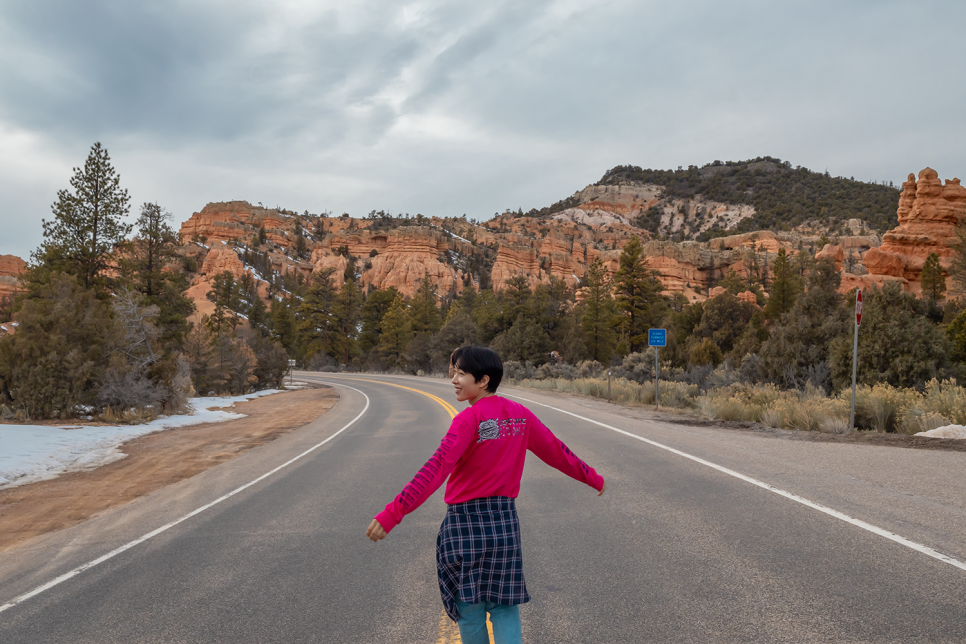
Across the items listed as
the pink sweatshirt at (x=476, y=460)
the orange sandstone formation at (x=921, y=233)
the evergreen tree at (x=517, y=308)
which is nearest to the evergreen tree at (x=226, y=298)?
the evergreen tree at (x=517, y=308)

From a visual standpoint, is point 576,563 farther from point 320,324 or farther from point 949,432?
point 320,324

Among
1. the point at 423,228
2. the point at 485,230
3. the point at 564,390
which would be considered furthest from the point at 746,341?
the point at 485,230

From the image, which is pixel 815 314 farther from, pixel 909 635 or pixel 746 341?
pixel 909 635

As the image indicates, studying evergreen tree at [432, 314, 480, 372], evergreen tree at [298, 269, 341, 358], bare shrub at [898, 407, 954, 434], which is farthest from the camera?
evergreen tree at [298, 269, 341, 358]

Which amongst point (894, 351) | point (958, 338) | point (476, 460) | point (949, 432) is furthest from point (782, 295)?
point (476, 460)

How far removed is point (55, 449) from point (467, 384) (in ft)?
41.9

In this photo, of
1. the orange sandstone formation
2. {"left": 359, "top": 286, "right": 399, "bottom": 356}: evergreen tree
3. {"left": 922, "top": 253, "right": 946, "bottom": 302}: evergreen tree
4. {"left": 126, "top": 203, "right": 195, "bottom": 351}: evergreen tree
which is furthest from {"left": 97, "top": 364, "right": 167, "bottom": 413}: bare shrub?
the orange sandstone formation

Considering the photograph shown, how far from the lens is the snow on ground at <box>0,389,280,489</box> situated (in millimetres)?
9992

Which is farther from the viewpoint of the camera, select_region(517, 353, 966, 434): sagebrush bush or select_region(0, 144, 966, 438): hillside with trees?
select_region(0, 144, 966, 438): hillside with trees

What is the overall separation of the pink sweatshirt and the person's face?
6cm

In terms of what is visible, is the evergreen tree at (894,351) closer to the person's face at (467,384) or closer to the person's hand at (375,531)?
the person's face at (467,384)

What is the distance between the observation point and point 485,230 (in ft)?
483

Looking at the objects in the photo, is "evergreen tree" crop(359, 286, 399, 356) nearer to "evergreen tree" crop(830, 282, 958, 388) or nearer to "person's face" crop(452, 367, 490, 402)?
"evergreen tree" crop(830, 282, 958, 388)

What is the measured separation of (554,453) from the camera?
9.50 ft
